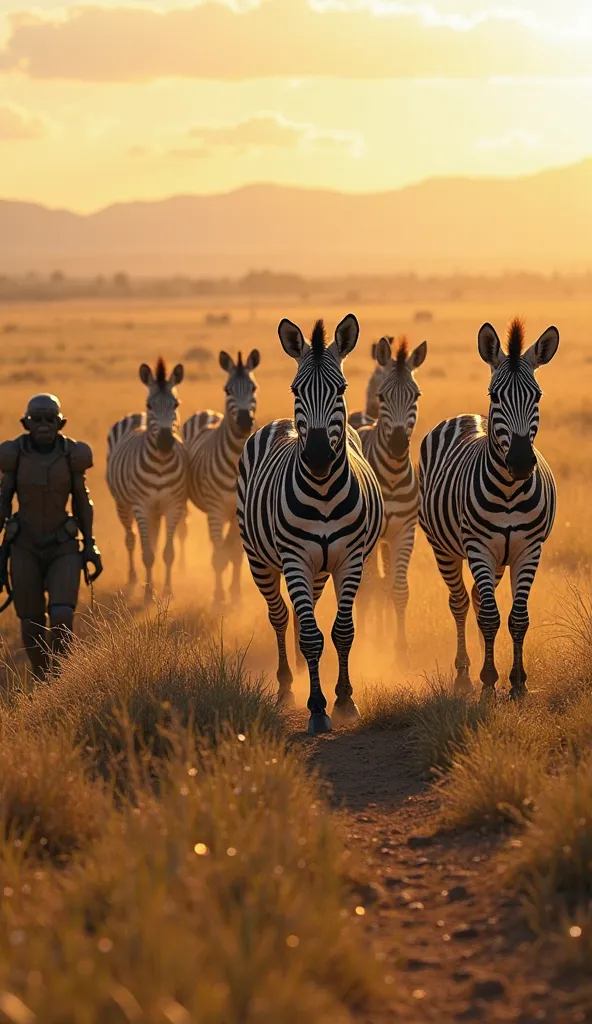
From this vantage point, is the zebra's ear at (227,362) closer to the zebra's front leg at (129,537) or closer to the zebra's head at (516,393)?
the zebra's front leg at (129,537)

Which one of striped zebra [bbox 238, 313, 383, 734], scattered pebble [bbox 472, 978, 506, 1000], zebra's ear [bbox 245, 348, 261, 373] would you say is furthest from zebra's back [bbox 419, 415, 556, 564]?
zebra's ear [bbox 245, 348, 261, 373]

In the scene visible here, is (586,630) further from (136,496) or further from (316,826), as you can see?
(136,496)

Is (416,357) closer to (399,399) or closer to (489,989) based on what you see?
(399,399)

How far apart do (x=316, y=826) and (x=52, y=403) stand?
5.39 m

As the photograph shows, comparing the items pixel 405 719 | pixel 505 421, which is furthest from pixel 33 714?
pixel 505 421

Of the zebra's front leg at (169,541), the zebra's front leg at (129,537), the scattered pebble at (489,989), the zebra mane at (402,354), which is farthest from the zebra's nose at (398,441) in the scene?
the scattered pebble at (489,989)

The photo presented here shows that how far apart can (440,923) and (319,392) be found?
3.82 metres

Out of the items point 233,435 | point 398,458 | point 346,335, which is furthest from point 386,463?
point 346,335

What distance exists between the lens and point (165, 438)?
13.9m

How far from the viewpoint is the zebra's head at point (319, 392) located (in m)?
7.64

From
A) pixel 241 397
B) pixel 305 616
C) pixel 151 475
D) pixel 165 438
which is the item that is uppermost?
pixel 241 397

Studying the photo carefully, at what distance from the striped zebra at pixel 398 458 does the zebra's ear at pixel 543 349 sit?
2880 mm

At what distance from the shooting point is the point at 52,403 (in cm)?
950

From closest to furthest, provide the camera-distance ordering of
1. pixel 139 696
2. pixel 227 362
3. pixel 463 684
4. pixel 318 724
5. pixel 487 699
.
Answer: pixel 139 696, pixel 487 699, pixel 318 724, pixel 463 684, pixel 227 362
